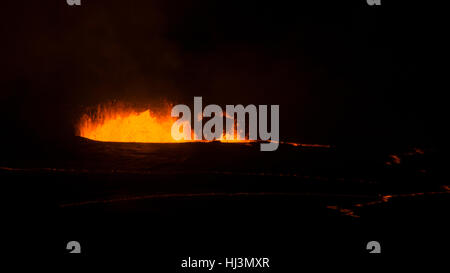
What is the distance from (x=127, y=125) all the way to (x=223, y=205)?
505 centimetres

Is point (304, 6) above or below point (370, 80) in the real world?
above

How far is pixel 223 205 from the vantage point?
4449 mm

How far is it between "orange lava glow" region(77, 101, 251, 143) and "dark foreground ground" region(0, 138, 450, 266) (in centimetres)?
167

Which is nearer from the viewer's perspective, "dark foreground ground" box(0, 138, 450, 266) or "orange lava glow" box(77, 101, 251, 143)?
"dark foreground ground" box(0, 138, 450, 266)

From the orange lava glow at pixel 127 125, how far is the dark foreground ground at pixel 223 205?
167cm

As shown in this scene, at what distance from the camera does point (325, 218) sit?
413 centimetres

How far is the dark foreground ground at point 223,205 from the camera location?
3473 millimetres

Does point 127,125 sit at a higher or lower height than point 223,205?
higher

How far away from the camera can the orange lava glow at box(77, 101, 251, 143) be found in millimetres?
8695

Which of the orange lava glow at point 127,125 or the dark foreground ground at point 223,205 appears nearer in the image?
the dark foreground ground at point 223,205

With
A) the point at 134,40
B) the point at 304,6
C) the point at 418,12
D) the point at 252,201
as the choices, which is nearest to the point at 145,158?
the point at 252,201

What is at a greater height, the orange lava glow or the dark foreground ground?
the orange lava glow
